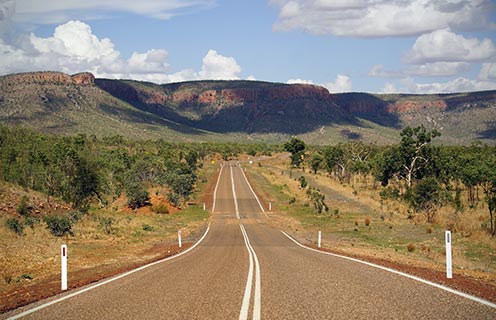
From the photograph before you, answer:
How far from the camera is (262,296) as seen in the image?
33.3ft

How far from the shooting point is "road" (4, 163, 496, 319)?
8664 millimetres

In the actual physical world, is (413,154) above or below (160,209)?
above

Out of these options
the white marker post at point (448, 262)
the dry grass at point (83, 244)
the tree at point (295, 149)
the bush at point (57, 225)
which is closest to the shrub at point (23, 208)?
the dry grass at point (83, 244)

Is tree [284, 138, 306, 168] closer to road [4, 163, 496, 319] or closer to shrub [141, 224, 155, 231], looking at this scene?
shrub [141, 224, 155, 231]

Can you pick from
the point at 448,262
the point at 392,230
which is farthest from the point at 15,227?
the point at 392,230

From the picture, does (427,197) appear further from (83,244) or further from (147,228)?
(83,244)

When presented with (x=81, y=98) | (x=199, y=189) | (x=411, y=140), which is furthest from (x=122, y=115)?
(x=411, y=140)

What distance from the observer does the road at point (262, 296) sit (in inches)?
341

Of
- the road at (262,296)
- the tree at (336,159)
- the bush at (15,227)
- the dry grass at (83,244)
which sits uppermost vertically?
the tree at (336,159)

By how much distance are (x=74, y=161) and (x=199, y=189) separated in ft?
89.8

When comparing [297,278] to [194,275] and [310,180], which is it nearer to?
[194,275]

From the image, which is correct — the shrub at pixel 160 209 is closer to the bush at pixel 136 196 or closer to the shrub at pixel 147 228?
the bush at pixel 136 196

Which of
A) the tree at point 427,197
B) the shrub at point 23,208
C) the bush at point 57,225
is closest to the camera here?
the bush at point 57,225

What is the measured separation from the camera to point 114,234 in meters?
30.5
